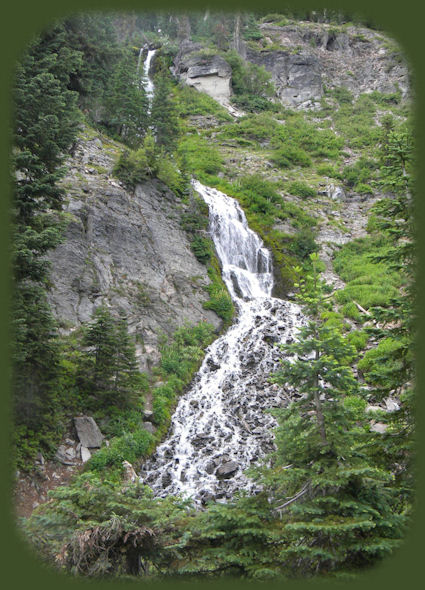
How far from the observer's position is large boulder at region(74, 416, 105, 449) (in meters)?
13.1

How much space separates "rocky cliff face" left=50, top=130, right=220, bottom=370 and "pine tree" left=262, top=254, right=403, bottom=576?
38.3 feet

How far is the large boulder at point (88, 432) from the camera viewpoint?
13.1 m

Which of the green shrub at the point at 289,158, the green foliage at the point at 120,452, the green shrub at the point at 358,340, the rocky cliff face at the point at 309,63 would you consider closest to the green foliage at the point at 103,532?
the green foliage at the point at 120,452

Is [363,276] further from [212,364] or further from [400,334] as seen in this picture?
[400,334]

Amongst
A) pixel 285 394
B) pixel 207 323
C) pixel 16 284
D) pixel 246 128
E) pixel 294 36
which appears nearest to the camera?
pixel 16 284

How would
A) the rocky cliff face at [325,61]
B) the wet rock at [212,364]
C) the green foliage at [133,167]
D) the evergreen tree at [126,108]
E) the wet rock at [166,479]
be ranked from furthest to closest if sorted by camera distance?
1. the rocky cliff face at [325,61]
2. the evergreen tree at [126,108]
3. the green foliage at [133,167]
4. the wet rock at [212,364]
5. the wet rock at [166,479]

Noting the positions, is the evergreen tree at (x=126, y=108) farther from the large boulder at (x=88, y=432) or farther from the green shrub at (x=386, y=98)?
the green shrub at (x=386, y=98)

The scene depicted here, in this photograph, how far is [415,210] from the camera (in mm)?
7418

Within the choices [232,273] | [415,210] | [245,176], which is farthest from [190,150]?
[415,210]

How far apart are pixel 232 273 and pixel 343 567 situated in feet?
68.9

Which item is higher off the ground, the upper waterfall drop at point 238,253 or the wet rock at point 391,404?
the upper waterfall drop at point 238,253

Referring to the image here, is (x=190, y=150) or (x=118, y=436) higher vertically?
(x=190, y=150)

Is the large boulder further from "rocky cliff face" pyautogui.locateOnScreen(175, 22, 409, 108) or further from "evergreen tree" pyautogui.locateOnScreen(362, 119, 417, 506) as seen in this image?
"rocky cliff face" pyautogui.locateOnScreen(175, 22, 409, 108)

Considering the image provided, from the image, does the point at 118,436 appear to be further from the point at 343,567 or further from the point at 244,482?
the point at 343,567
